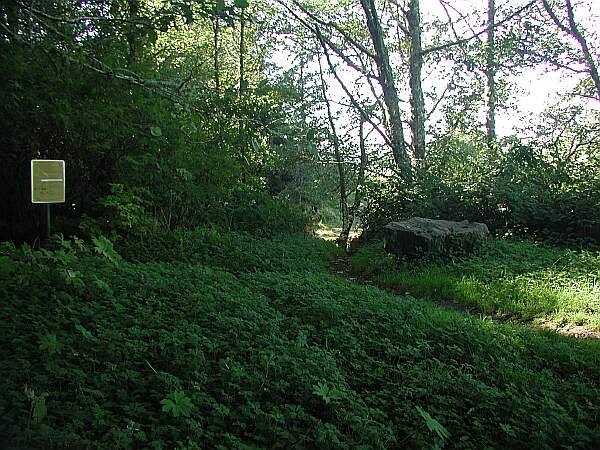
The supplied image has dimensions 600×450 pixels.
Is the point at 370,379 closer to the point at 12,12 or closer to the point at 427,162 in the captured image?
the point at 12,12

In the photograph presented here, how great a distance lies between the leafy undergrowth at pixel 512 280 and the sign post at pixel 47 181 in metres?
5.53

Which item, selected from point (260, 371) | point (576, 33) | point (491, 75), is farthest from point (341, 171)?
point (260, 371)

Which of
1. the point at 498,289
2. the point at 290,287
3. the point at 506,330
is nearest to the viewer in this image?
the point at 506,330

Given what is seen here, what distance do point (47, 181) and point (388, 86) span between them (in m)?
11.0

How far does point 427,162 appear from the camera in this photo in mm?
15148

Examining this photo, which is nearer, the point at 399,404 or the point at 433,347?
the point at 399,404

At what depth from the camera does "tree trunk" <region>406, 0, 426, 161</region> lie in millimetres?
15602

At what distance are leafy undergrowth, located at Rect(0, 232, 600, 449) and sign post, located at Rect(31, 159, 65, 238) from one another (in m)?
0.92

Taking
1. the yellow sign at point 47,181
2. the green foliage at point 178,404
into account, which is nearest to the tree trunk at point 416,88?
the yellow sign at point 47,181

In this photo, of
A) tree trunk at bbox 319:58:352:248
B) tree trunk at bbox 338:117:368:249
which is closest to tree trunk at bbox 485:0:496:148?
tree trunk at bbox 338:117:368:249

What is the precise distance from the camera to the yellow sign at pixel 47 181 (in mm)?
6273

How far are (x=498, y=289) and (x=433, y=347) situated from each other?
10.2 feet

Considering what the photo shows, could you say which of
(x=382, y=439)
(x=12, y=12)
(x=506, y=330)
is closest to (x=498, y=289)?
(x=506, y=330)

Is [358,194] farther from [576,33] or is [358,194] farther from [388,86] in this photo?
[576,33]
